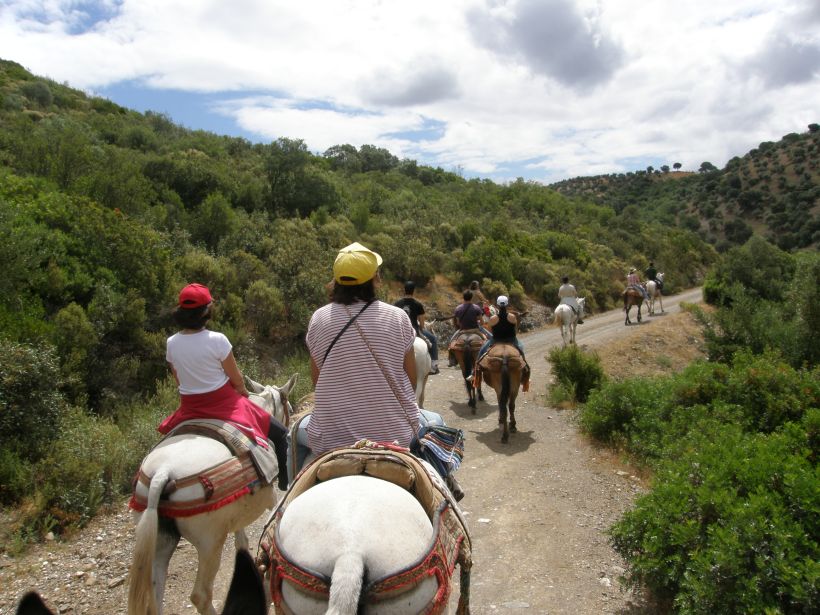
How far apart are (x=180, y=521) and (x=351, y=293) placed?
2050mm

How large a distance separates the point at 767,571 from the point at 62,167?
63.9ft

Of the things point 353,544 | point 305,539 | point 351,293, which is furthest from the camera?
point 351,293

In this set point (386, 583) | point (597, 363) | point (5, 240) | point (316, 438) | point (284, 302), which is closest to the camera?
point (386, 583)

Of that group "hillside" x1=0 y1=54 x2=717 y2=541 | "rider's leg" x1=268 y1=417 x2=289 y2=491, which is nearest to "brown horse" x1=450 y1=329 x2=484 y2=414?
"hillside" x1=0 y1=54 x2=717 y2=541

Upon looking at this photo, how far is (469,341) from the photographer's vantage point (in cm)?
1124

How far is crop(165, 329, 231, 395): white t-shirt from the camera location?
4371mm

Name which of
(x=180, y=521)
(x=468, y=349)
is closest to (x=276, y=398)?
(x=180, y=521)

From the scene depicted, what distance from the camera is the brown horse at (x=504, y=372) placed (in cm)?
906

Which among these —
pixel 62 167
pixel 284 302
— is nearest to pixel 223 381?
pixel 284 302

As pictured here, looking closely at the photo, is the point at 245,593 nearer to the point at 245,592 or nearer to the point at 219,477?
the point at 245,592

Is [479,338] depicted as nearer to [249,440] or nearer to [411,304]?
[411,304]

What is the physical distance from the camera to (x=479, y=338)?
11.2m

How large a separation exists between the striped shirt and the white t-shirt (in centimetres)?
128

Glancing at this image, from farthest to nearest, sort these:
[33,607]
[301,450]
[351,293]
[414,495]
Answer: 1. [301,450]
2. [351,293]
3. [414,495]
4. [33,607]
